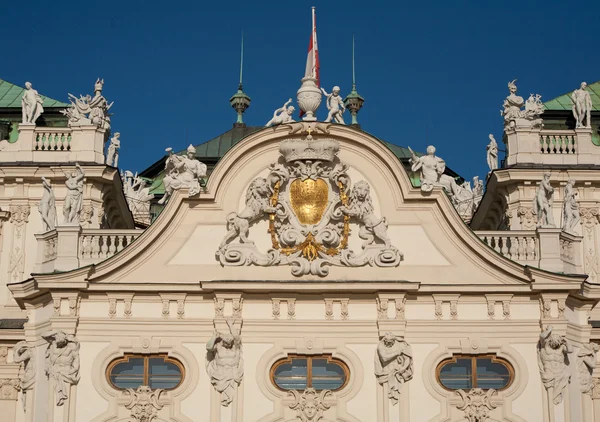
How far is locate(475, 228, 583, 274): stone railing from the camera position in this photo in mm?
37656

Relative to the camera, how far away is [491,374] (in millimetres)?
36750

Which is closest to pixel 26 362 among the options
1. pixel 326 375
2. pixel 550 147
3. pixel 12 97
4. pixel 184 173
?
pixel 184 173

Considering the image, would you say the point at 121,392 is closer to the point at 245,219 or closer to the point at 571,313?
the point at 245,219

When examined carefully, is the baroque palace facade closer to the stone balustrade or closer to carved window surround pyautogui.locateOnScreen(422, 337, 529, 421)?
carved window surround pyautogui.locateOnScreen(422, 337, 529, 421)

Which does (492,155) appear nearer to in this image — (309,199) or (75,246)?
(309,199)

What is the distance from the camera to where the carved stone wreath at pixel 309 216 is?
37.4 m

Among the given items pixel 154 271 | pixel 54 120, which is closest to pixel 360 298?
pixel 154 271

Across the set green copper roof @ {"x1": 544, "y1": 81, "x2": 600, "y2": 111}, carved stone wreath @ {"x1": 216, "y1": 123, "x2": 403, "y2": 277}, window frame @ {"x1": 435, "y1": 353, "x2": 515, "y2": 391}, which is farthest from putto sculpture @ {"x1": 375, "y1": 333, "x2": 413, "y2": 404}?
green copper roof @ {"x1": 544, "y1": 81, "x2": 600, "y2": 111}

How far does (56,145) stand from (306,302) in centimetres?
948

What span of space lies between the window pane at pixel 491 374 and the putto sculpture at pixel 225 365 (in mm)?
5167

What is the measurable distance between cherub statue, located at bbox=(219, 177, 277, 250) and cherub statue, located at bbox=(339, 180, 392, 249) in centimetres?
169

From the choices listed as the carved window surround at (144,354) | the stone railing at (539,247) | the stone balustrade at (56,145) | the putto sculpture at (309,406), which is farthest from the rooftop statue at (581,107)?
the carved window surround at (144,354)

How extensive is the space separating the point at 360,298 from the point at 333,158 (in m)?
3.30

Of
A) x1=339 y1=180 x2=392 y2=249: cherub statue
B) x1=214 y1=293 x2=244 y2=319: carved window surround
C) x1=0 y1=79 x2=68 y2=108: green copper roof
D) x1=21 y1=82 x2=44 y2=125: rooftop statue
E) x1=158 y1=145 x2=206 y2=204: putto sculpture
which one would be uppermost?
x1=0 y1=79 x2=68 y2=108: green copper roof
